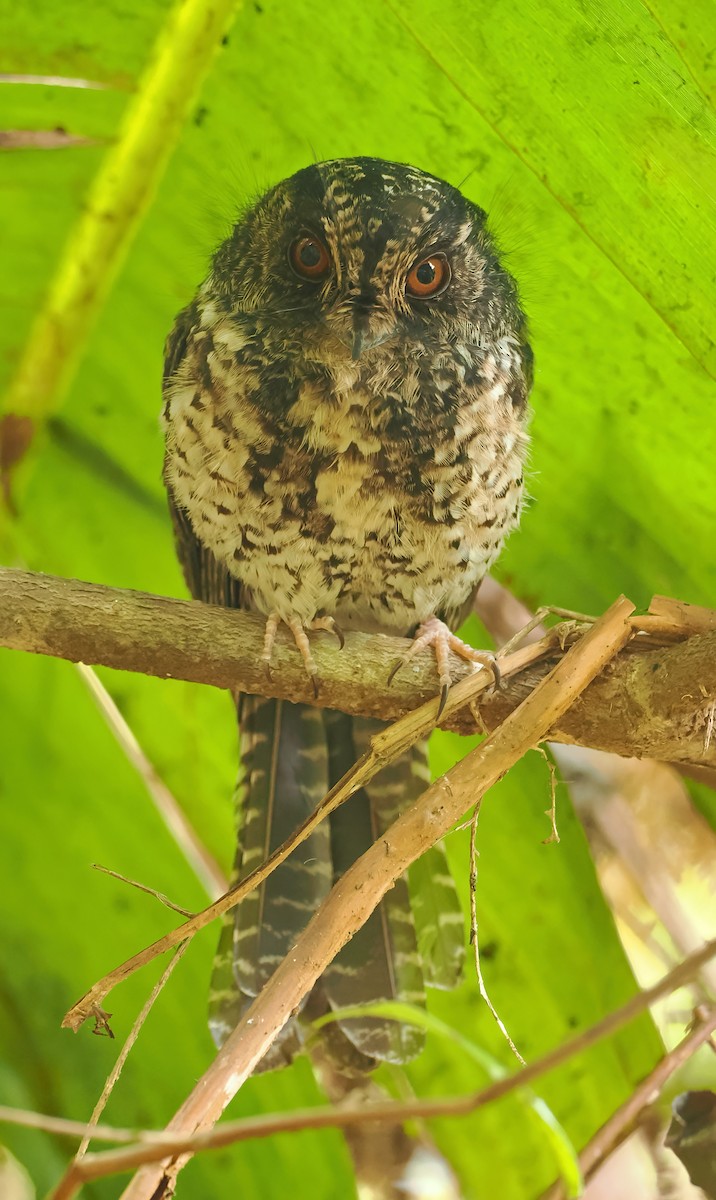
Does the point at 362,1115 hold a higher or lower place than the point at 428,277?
lower

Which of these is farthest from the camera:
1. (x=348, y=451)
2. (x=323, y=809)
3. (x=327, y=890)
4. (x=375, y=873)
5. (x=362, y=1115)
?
(x=327, y=890)

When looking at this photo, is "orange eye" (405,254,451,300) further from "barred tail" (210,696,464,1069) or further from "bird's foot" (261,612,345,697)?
"barred tail" (210,696,464,1069)

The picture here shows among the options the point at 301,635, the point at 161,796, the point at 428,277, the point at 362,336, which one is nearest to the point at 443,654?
the point at 301,635

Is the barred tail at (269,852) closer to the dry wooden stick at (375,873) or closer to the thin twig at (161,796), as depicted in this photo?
the thin twig at (161,796)

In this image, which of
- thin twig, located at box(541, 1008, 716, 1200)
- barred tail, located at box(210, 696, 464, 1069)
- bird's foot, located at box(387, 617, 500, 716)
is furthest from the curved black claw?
thin twig, located at box(541, 1008, 716, 1200)

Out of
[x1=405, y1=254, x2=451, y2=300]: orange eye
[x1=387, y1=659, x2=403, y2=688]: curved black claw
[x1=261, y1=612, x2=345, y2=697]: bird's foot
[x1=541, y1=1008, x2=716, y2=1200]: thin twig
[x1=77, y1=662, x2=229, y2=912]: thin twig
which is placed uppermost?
[x1=405, y1=254, x2=451, y2=300]: orange eye

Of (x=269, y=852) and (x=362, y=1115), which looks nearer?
(x=362, y=1115)

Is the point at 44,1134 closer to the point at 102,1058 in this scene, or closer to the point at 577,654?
the point at 102,1058

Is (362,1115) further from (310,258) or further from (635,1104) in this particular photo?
(310,258)
